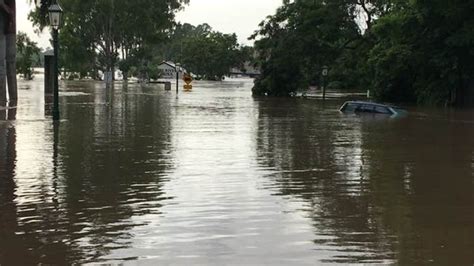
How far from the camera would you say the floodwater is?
6.66 metres

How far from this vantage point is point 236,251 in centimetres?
661

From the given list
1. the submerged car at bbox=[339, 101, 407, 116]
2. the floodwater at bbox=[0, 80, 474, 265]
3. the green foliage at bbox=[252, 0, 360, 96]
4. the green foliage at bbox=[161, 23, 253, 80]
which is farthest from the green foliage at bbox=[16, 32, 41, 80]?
the green foliage at bbox=[161, 23, 253, 80]

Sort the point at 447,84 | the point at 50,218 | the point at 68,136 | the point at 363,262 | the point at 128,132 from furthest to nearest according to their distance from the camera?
1. the point at 447,84
2. the point at 128,132
3. the point at 68,136
4. the point at 50,218
5. the point at 363,262

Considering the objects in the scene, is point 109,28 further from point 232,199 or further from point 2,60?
point 232,199

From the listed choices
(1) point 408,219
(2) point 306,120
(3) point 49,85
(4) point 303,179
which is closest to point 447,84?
(2) point 306,120

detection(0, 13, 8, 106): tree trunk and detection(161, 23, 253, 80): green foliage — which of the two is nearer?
detection(0, 13, 8, 106): tree trunk

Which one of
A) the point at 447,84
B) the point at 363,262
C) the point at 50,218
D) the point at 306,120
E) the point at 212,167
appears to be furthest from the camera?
the point at 447,84

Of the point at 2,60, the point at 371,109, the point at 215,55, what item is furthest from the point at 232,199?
the point at 215,55

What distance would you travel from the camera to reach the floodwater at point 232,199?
6.66 meters

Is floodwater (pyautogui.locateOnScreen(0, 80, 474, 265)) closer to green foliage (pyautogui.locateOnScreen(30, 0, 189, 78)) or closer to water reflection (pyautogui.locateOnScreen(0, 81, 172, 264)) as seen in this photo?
water reflection (pyautogui.locateOnScreen(0, 81, 172, 264))

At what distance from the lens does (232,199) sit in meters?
9.30

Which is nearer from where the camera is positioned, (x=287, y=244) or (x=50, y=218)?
(x=287, y=244)

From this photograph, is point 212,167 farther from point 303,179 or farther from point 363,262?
point 363,262

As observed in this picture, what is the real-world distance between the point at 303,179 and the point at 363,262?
4893 millimetres
